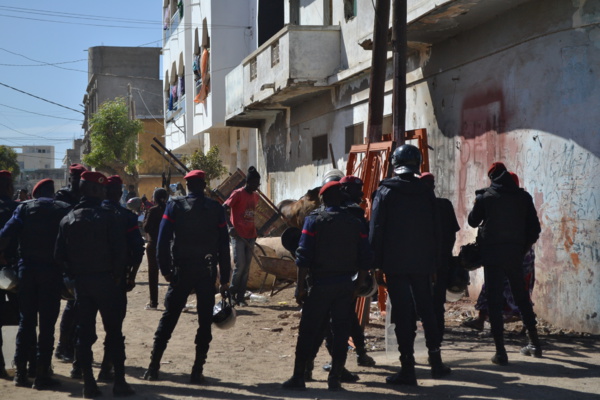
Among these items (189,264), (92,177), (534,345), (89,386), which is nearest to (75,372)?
(89,386)

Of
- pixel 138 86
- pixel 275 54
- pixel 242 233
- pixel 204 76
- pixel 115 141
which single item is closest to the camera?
pixel 242 233

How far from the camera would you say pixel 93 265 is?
21.7 ft

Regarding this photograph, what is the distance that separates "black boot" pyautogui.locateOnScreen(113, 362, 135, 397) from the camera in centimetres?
657

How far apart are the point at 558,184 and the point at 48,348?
620cm

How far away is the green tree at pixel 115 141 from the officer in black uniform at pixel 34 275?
43.5 meters

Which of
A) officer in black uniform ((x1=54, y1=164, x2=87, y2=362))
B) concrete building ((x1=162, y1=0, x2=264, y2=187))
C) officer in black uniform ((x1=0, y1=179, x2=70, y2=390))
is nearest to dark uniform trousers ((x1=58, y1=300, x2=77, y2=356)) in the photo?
officer in black uniform ((x1=54, y1=164, x2=87, y2=362))

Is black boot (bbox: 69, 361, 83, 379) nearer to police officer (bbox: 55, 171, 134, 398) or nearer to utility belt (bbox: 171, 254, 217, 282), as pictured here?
police officer (bbox: 55, 171, 134, 398)

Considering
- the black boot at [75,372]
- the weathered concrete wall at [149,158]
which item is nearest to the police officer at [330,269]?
the black boot at [75,372]

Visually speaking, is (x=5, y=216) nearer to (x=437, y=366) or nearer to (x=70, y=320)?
(x=70, y=320)

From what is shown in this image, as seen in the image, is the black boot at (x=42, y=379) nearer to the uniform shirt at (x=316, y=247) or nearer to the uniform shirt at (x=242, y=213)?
the uniform shirt at (x=316, y=247)

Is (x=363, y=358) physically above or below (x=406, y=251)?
below

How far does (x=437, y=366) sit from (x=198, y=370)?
2.04m

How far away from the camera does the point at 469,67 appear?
12320mm

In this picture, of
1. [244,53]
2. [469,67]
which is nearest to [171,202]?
[469,67]
